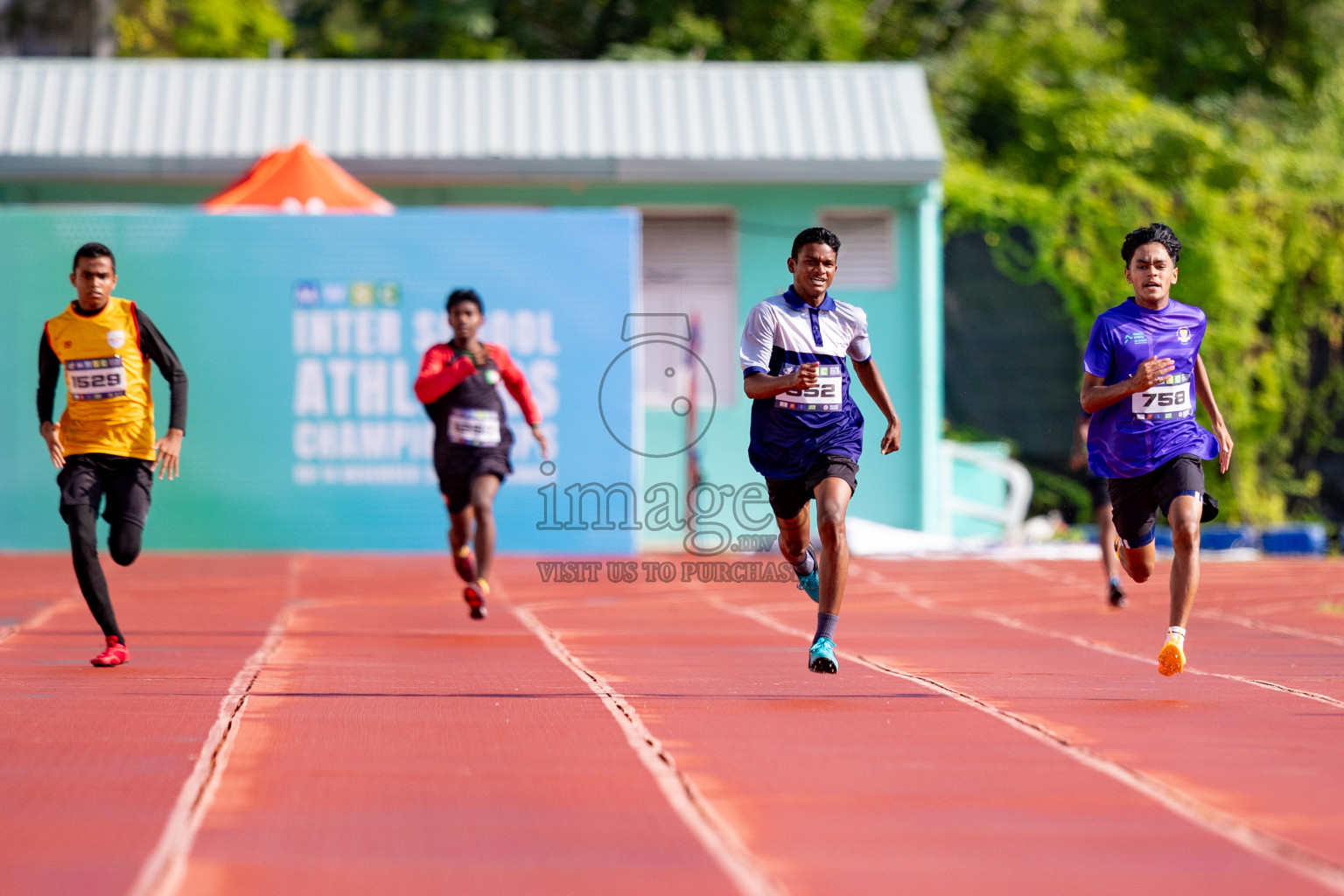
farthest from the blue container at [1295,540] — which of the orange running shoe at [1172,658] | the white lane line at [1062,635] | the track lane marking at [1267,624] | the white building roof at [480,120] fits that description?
the orange running shoe at [1172,658]

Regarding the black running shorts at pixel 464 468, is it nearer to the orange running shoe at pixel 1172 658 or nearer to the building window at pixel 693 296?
the orange running shoe at pixel 1172 658

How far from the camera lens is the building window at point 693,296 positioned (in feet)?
60.4

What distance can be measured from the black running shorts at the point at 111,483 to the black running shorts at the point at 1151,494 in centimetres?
438

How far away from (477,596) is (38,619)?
2.67 metres

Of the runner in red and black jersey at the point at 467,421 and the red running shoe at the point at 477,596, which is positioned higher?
the runner in red and black jersey at the point at 467,421

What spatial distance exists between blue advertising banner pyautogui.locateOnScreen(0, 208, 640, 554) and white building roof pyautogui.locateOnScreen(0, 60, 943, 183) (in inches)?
76.8

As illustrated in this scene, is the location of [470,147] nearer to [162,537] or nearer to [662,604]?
[162,537]

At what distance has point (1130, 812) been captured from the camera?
4.64 metres

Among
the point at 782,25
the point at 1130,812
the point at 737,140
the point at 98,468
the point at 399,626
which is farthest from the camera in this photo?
the point at 782,25

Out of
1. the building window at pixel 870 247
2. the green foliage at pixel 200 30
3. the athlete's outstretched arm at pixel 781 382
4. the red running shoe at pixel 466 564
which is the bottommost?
the red running shoe at pixel 466 564

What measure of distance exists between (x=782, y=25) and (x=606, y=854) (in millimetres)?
27446

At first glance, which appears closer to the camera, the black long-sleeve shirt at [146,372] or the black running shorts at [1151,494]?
the black running shorts at [1151,494]

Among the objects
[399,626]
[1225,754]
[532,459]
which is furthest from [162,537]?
[1225,754]

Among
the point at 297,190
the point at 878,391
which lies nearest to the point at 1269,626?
the point at 878,391
